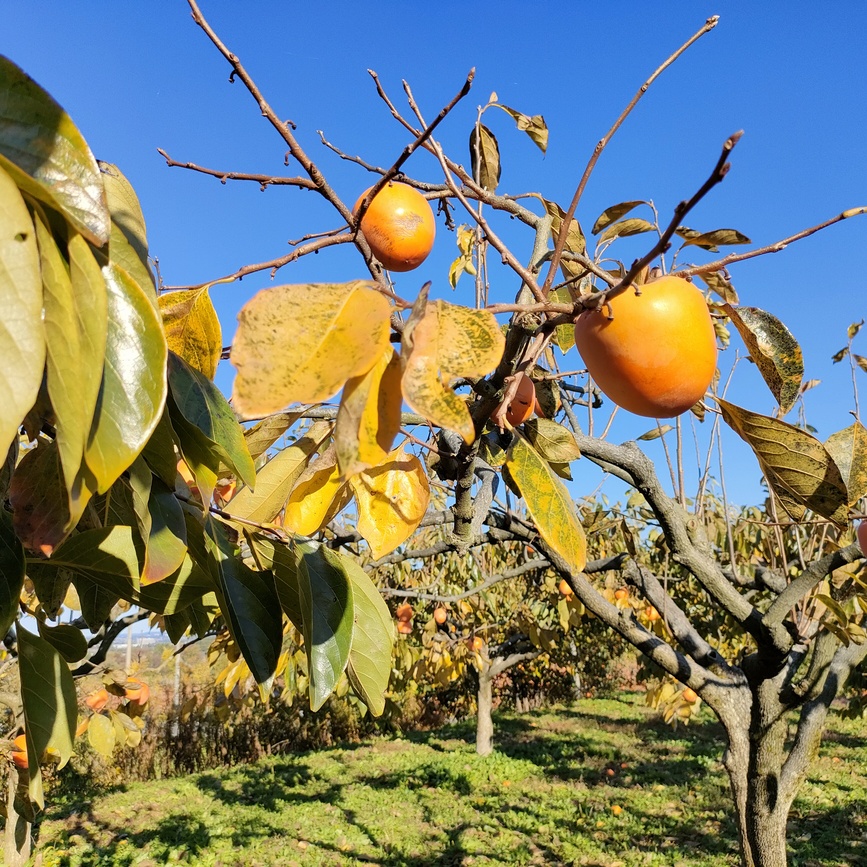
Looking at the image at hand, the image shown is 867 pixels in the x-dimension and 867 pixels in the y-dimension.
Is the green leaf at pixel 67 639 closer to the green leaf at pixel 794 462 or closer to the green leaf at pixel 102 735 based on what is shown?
the green leaf at pixel 794 462

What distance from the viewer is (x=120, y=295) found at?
348 millimetres

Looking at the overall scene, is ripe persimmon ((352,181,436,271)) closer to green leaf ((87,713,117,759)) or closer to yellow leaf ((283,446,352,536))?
yellow leaf ((283,446,352,536))

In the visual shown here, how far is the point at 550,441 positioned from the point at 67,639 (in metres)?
0.57

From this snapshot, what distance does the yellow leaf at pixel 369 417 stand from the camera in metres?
0.37

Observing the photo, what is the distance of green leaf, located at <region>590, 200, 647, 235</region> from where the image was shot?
79 cm

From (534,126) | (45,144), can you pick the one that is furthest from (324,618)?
(534,126)

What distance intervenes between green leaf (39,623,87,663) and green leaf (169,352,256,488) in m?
0.34

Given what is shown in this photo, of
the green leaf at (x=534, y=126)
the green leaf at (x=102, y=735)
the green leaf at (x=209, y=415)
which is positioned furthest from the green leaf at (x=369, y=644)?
the green leaf at (x=102, y=735)

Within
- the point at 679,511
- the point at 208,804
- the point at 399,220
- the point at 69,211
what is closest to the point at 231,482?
the point at 399,220

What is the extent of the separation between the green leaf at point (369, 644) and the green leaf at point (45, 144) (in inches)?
16.5

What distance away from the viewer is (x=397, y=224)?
0.99 metres

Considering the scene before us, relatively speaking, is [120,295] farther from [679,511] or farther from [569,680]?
[569,680]

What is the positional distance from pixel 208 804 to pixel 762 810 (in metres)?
5.41

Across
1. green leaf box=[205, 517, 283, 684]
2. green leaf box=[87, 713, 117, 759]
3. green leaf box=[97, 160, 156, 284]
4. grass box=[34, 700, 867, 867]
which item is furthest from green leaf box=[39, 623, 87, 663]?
grass box=[34, 700, 867, 867]
